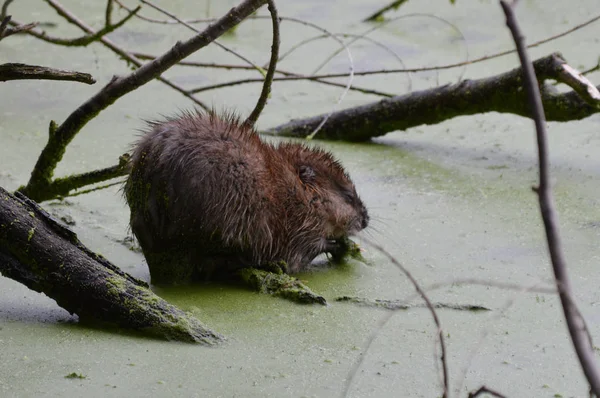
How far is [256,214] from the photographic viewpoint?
10.9 ft

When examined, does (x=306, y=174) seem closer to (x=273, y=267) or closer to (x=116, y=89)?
(x=273, y=267)

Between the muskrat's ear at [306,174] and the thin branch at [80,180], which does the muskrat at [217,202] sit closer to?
the muskrat's ear at [306,174]

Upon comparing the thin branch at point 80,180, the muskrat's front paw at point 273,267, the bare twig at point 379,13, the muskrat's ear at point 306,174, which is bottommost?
the muskrat's front paw at point 273,267

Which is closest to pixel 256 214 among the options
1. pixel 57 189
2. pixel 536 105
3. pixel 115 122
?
pixel 57 189

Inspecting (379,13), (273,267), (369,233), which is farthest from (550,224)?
(379,13)

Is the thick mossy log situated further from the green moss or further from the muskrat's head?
the muskrat's head

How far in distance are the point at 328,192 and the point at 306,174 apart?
0.42 ft

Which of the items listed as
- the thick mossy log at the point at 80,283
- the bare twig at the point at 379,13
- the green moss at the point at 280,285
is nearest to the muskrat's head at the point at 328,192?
the green moss at the point at 280,285

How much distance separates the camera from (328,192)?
3711 mm

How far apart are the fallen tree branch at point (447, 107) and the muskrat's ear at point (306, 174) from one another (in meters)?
1.41

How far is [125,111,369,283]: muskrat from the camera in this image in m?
3.19

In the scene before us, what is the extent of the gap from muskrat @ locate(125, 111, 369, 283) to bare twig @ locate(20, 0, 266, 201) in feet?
0.63

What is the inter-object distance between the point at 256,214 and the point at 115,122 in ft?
8.16

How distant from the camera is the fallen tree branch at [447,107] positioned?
4.75 m
